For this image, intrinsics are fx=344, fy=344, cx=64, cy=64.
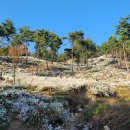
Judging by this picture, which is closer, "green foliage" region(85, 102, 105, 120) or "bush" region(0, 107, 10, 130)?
"bush" region(0, 107, 10, 130)

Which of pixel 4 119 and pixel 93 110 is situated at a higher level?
pixel 93 110

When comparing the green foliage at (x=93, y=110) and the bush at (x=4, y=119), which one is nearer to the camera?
the bush at (x=4, y=119)

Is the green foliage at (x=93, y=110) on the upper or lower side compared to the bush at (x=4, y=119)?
upper

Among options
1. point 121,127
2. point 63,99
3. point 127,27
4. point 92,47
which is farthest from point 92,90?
point 92,47

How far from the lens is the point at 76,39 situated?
11662 centimetres

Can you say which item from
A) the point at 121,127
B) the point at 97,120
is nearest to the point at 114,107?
the point at 97,120

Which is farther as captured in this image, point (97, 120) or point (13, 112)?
point (13, 112)

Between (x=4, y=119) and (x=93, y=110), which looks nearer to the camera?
(x=4, y=119)

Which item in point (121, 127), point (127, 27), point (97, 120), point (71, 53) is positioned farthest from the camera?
Result: point (71, 53)

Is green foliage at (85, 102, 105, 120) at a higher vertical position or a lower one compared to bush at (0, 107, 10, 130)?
higher

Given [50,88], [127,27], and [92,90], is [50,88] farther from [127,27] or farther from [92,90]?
[127,27]

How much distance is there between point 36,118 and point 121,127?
6362 millimetres

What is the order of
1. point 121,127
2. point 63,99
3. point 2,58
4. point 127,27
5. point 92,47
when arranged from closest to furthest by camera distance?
point 121,127, point 63,99, point 127,27, point 2,58, point 92,47

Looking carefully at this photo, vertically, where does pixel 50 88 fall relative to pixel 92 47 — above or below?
below
